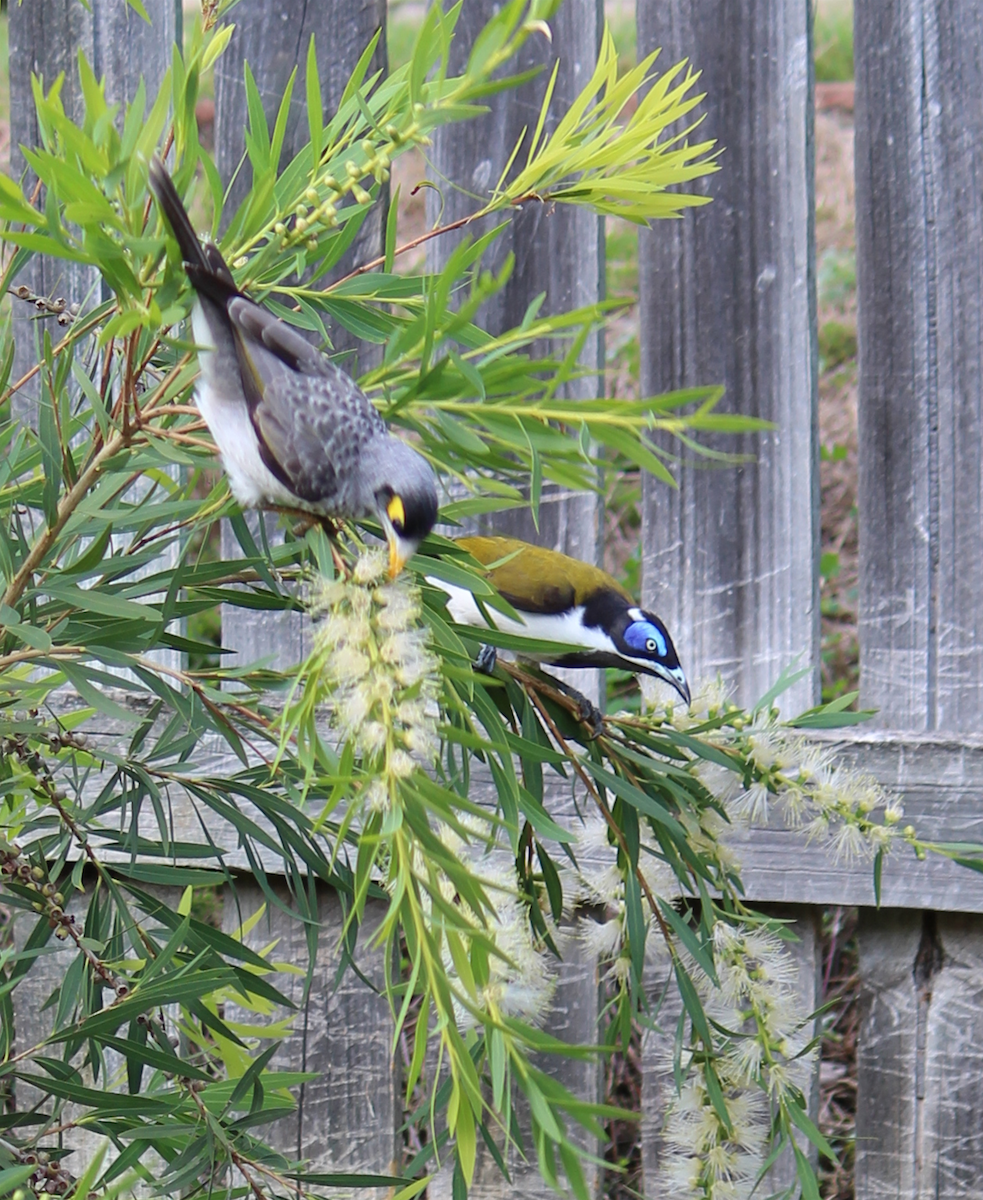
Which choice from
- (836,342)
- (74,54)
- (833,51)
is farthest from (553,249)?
(833,51)

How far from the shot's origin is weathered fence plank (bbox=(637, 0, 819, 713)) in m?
1.57

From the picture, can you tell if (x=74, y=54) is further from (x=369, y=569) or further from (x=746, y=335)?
(x=369, y=569)

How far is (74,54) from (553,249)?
2.05ft

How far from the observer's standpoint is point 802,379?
1.58m

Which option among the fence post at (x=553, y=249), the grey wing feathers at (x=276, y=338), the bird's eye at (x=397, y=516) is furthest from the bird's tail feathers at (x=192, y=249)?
the fence post at (x=553, y=249)

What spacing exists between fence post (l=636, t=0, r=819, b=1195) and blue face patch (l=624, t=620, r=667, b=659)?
0.41 ft

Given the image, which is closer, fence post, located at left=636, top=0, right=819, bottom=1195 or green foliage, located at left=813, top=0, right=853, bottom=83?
fence post, located at left=636, top=0, right=819, bottom=1195

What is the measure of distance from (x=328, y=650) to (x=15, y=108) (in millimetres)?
1278

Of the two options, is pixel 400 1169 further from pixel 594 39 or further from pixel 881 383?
pixel 594 39

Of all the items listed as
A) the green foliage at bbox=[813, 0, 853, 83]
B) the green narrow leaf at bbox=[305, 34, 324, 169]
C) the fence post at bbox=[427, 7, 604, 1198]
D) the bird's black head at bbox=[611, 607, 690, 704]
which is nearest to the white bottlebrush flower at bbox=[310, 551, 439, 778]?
the green narrow leaf at bbox=[305, 34, 324, 169]

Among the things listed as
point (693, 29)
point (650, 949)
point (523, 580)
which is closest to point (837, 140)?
point (693, 29)

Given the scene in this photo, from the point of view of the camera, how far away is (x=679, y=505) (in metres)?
1.61

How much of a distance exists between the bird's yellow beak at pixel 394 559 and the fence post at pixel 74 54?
Result: 89 centimetres

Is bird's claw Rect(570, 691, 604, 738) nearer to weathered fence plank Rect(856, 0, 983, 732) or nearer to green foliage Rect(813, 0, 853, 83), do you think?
weathered fence plank Rect(856, 0, 983, 732)
